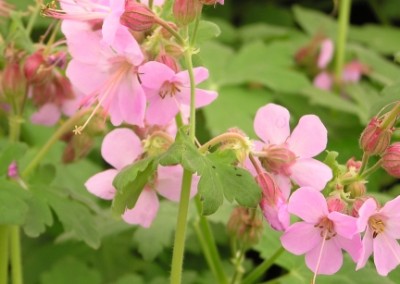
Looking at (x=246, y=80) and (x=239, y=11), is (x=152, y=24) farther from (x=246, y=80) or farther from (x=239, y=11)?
(x=239, y=11)

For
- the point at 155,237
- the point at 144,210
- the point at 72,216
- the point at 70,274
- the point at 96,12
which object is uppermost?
the point at 96,12

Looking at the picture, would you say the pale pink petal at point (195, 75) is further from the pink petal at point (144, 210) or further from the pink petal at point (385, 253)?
the pink petal at point (385, 253)

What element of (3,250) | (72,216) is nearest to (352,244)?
(72,216)

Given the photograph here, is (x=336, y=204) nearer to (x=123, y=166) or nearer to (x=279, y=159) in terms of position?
(x=279, y=159)

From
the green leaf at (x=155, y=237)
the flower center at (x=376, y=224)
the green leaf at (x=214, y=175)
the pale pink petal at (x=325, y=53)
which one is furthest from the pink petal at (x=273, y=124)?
the pale pink petal at (x=325, y=53)

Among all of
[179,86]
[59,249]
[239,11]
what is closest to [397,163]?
[179,86]

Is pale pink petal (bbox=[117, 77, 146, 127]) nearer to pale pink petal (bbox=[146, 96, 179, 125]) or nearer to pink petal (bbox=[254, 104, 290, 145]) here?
pale pink petal (bbox=[146, 96, 179, 125])
